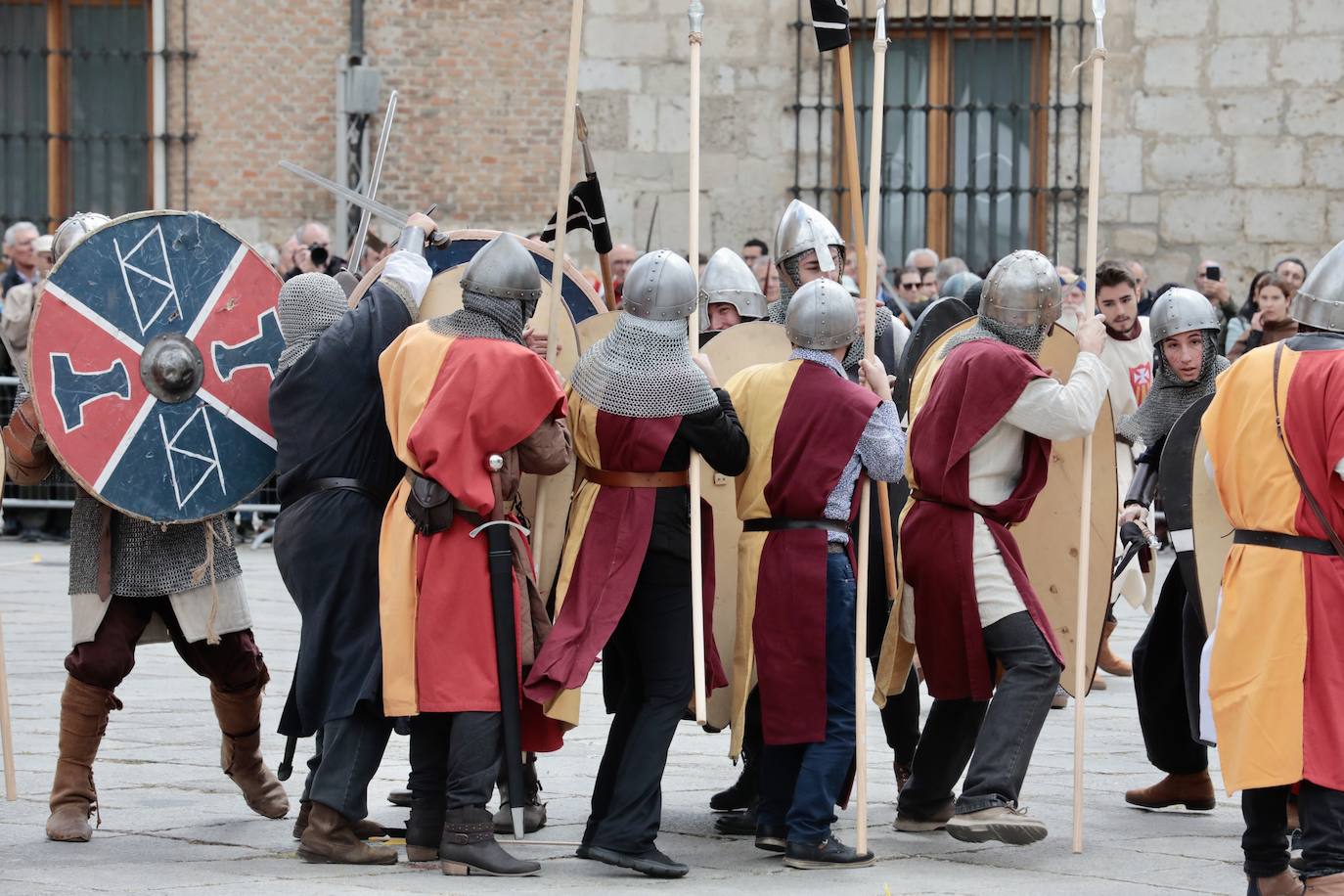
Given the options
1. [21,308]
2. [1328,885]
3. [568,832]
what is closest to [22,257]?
[21,308]

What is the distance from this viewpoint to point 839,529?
544 cm

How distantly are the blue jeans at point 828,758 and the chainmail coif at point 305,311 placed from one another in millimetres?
1404

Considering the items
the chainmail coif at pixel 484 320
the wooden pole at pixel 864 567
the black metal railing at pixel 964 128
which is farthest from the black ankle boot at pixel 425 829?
the black metal railing at pixel 964 128

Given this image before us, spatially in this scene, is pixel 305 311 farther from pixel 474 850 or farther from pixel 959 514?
pixel 959 514

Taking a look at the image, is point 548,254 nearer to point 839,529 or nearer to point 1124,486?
point 839,529

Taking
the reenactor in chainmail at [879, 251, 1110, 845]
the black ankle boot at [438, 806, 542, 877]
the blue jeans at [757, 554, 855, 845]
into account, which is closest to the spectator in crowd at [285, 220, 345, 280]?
the reenactor in chainmail at [879, 251, 1110, 845]

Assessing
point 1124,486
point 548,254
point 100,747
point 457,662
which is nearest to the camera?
point 457,662

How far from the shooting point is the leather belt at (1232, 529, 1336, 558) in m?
4.70

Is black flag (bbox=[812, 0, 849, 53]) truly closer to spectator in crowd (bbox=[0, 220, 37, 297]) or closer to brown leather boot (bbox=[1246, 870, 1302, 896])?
brown leather boot (bbox=[1246, 870, 1302, 896])

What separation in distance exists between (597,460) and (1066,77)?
8929 millimetres

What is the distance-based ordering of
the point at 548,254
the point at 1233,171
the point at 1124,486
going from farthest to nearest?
1. the point at 1233,171
2. the point at 1124,486
3. the point at 548,254

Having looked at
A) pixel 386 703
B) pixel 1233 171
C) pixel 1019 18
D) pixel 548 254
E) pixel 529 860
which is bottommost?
pixel 529 860

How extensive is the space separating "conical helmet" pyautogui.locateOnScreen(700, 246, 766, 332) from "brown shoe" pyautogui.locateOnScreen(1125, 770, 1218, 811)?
1840mm

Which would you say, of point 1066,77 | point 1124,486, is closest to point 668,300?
point 1124,486
